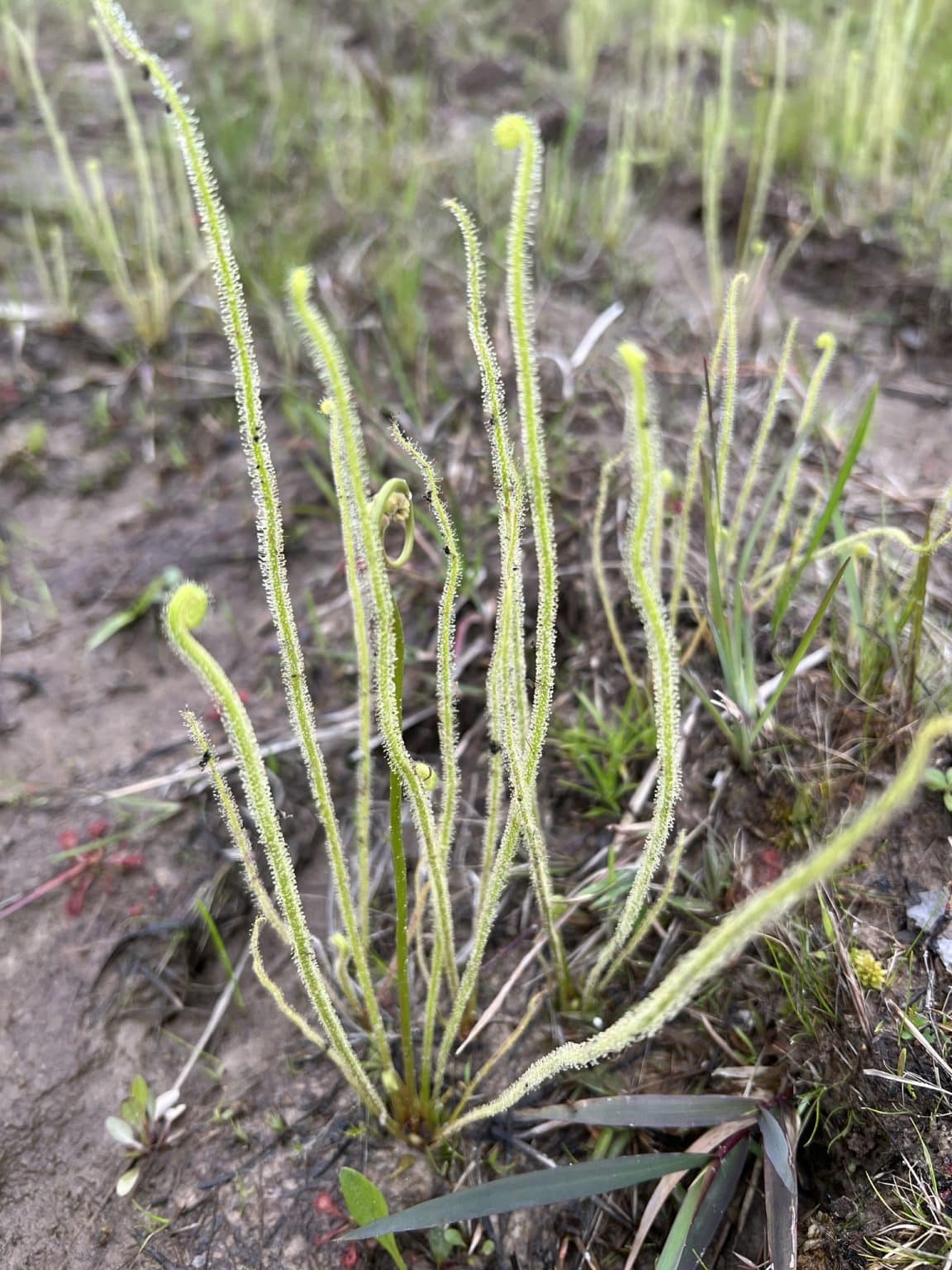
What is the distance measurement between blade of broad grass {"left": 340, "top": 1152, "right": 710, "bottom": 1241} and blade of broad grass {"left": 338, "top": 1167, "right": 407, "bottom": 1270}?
28 millimetres

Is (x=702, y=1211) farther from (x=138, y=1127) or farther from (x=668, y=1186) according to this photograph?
(x=138, y=1127)

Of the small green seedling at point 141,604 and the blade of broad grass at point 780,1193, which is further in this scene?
the small green seedling at point 141,604

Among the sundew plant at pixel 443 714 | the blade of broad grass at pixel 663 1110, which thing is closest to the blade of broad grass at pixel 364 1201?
the sundew plant at pixel 443 714

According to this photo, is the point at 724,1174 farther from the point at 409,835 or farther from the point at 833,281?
the point at 833,281

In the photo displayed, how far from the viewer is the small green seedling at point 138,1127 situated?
1250 millimetres

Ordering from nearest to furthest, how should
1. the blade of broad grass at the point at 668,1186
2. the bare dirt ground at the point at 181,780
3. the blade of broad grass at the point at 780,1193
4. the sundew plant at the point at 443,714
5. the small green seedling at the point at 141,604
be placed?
the sundew plant at the point at 443,714 < the blade of broad grass at the point at 780,1193 < the blade of broad grass at the point at 668,1186 < the bare dirt ground at the point at 181,780 < the small green seedling at the point at 141,604

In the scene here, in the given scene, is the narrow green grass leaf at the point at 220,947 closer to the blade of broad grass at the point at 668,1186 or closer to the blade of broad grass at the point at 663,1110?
the blade of broad grass at the point at 663,1110

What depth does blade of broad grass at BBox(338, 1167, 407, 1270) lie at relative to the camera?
41.3 inches

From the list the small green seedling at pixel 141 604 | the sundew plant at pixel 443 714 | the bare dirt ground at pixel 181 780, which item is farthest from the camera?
the small green seedling at pixel 141 604

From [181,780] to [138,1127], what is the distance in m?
0.61

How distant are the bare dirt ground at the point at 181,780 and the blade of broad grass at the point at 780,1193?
7 centimetres

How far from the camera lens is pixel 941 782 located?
1.24 meters

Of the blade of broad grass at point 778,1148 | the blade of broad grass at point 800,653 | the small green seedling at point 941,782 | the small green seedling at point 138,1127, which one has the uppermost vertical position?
the blade of broad grass at point 800,653

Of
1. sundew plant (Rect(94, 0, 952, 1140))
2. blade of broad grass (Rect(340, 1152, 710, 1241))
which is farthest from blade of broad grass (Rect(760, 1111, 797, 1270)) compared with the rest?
sundew plant (Rect(94, 0, 952, 1140))
